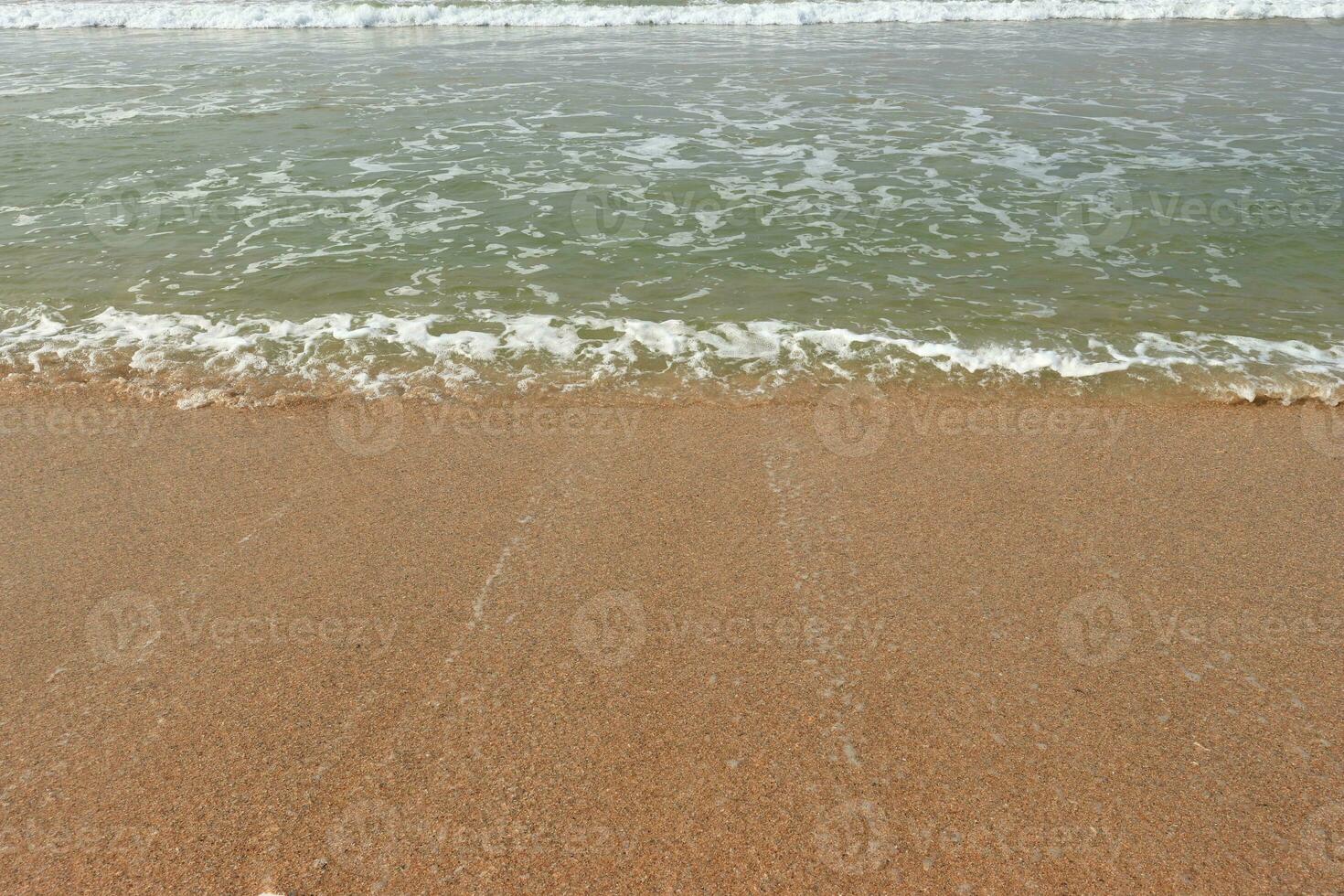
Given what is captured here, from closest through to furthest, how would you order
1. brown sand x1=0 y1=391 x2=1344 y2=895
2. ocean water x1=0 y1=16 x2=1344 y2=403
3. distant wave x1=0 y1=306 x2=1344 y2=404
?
brown sand x1=0 y1=391 x2=1344 y2=895 < distant wave x1=0 y1=306 x2=1344 y2=404 < ocean water x1=0 y1=16 x2=1344 y2=403

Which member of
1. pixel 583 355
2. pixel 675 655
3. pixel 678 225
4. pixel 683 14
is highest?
pixel 683 14

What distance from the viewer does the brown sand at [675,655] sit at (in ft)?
8.91

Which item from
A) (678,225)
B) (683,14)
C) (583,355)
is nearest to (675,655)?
(583,355)

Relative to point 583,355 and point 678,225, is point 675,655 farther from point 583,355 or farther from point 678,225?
point 678,225

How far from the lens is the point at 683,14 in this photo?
85.3 ft

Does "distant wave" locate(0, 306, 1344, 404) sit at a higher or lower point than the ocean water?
lower

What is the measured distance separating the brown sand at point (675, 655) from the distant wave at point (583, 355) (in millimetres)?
567

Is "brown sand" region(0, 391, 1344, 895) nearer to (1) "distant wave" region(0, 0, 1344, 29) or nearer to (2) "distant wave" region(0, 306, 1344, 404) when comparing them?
(2) "distant wave" region(0, 306, 1344, 404)

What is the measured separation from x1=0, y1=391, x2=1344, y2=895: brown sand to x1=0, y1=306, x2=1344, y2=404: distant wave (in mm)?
567

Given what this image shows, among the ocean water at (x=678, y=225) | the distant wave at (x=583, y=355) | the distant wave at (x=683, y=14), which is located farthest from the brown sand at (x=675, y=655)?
the distant wave at (x=683, y=14)

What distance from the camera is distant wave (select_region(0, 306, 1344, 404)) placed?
5.79 m

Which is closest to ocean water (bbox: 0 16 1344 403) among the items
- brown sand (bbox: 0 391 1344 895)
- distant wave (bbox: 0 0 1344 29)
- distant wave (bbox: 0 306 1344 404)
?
distant wave (bbox: 0 306 1344 404)

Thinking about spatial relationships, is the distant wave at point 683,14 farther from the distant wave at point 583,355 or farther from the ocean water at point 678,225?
the distant wave at point 583,355

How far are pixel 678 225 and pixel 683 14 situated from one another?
20.6 meters
